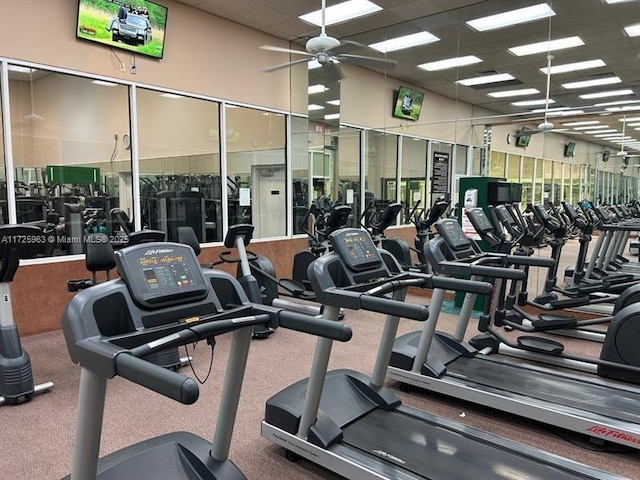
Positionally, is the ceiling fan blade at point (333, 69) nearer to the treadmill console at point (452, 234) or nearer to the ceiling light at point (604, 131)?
the treadmill console at point (452, 234)

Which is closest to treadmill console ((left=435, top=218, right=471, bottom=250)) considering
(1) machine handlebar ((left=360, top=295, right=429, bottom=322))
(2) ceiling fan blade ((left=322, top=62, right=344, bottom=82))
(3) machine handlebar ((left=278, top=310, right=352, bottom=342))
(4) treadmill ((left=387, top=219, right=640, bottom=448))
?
(4) treadmill ((left=387, top=219, right=640, bottom=448))

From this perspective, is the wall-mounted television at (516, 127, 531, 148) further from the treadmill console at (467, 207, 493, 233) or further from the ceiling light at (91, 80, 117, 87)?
the ceiling light at (91, 80, 117, 87)

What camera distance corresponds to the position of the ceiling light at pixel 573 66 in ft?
23.0

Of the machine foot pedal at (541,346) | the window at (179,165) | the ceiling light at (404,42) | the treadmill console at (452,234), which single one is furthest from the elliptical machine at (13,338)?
the ceiling light at (404,42)


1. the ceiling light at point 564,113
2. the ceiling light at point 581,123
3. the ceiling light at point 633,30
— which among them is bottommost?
the ceiling light at point 581,123

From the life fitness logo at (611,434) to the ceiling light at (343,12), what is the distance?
18.5ft

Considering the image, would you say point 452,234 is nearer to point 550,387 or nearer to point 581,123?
point 550,387

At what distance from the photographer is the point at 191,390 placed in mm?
1228

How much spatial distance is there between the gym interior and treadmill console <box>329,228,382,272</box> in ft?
4.04

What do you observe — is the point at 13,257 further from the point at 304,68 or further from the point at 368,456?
the point at 304,68

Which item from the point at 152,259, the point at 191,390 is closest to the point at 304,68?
the point at 152,259

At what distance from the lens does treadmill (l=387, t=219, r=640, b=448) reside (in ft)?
9.12

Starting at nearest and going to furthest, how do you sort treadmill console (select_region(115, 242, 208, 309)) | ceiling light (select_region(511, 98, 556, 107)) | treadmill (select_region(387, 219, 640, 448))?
treadmill console (select_region(115, 242, 208, 309)) → treadmill (select_region(387, 219, 640, 448)) → ceiling light (select_region(511, 98, 556, 107))

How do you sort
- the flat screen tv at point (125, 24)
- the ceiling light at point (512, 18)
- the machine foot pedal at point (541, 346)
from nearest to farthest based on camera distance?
1. the machine foot pedal at point (541, 346)
2. the flat screen tv at point (125, 24)
3. the ceiling light at point (512, 18)
